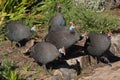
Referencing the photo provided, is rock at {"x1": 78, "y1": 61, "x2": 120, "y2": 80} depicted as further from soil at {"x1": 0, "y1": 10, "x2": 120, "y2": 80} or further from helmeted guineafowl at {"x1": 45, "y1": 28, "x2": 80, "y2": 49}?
helmeted guineafowl at {"x1": 45, "y1": 28, "x2": 80, "y2": 49}

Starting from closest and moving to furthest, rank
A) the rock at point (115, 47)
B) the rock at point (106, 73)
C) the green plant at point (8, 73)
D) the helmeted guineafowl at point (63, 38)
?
the green plant at point (8, 73) < the rock at point (106, 73) < the helmeted guineafowl at point (63, 38) < the rock at point (115, 47)

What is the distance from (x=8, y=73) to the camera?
7531 mm

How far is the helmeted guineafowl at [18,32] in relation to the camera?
348 inches

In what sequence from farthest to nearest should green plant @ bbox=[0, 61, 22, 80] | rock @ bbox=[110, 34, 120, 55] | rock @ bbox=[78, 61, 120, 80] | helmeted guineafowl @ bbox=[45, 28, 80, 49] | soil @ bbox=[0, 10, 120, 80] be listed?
rock @ bbox=[110, 34, 120, 55] < helmeted guineafowl @ bbox=[45, 28, 80, 49] < soil @ bbox=[0, 10, 120, 80] < rock @ bbox=[78, 61, 120, 80] < green plant @ bbox=[0, 61, 22, 80]

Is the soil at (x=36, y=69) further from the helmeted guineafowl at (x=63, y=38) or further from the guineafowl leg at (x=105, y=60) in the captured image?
the helmeted guineafowl at (x=63, y=38)

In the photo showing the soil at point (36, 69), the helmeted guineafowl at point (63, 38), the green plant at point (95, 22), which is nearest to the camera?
the soil at point (36, 69)

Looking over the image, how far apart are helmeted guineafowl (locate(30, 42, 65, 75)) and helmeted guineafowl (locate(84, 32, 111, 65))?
801 mm

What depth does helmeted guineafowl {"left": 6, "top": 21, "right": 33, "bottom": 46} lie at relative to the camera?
29.0 ft

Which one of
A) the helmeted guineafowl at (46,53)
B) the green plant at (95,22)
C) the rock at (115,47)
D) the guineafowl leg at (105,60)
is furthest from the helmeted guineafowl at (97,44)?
the green plant at (95,22)

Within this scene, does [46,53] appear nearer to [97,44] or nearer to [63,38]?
[63,38]

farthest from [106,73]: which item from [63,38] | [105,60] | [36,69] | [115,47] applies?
[115,47]

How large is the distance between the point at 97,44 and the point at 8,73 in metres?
1.84

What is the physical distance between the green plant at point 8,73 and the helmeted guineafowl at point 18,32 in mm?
840

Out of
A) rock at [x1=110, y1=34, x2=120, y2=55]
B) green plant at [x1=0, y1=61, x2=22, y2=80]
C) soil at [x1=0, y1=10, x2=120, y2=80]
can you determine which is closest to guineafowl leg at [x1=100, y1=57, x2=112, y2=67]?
soil at [x1=0, y1=10, x2=120, y2=80]
